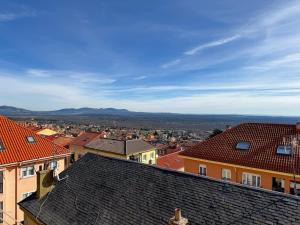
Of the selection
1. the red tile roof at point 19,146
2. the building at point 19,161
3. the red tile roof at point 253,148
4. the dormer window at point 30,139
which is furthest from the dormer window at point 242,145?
the dormer window at point 30,139

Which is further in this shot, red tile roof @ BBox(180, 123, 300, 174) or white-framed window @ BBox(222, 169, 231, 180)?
white-framed window @ BBox(222, 169, 231, 180)

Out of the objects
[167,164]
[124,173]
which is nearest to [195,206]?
[124,173]

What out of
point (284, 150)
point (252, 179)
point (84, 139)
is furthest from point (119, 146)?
point (284, 150)

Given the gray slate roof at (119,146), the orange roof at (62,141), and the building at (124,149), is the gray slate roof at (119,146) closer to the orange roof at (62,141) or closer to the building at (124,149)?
the building at (124,149)

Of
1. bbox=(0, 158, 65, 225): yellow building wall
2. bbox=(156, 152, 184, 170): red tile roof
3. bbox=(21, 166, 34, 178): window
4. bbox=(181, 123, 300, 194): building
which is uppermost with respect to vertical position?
bbox=(181, 123, 300, 194): building

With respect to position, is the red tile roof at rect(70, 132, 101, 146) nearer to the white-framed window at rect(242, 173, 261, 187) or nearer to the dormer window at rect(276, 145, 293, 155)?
the white-framed window at rect(242, 173, 261, 187)

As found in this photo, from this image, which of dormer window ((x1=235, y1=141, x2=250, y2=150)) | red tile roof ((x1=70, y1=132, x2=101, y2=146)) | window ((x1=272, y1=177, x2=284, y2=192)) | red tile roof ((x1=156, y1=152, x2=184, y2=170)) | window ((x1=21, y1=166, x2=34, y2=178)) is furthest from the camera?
red tile roof ((x1=70, y1=132, x2=101, y2=146))

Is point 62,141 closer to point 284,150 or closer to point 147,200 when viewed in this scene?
point 284,150

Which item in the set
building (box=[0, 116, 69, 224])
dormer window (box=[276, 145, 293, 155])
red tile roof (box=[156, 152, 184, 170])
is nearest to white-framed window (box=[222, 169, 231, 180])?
dormer window (box=[276, 145, 293, 155])
